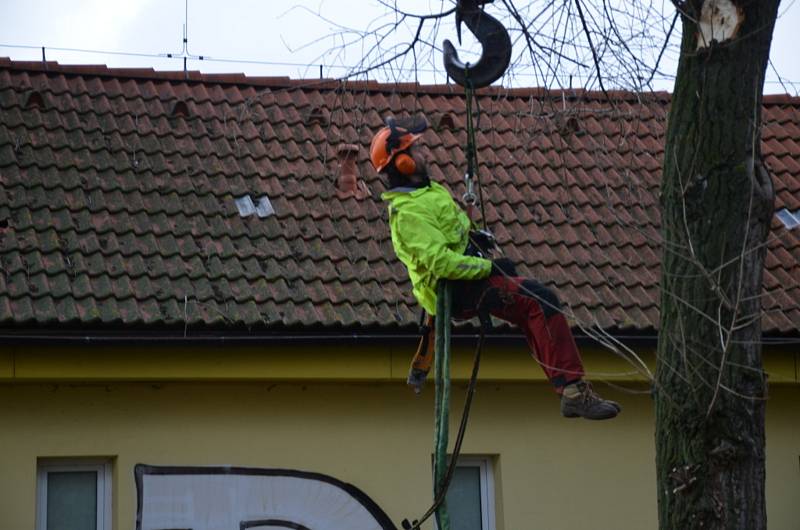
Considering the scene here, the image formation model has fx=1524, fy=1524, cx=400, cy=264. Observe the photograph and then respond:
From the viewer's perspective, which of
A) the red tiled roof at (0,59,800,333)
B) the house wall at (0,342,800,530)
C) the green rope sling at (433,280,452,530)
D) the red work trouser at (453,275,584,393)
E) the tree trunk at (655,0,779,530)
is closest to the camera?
the tree trunk at (655,0,779,530)

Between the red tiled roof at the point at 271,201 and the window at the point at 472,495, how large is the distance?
1220 millimetres

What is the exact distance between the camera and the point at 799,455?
427 inches

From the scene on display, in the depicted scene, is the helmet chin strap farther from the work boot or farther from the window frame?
the window frame

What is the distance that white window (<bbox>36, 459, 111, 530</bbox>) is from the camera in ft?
31.8

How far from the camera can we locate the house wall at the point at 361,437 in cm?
963

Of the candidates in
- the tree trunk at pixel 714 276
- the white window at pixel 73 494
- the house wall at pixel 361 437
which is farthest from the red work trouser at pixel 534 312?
the white window at pixel 73 494

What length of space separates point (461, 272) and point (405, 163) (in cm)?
58

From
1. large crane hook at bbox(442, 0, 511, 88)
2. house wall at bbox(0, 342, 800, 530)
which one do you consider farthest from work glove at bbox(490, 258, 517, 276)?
house wall at bbox(0, 342, 800, 530)

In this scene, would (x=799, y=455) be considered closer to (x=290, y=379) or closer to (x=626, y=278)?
(x=626, y=278)

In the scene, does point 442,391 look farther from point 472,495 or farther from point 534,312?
point 472,495

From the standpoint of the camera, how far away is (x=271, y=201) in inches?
442

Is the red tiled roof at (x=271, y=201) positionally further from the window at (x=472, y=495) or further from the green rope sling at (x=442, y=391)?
the green rope sling at (x=442, y=391)

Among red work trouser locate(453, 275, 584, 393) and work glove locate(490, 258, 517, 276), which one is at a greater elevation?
work glove locate(490, 258, 517, 276)

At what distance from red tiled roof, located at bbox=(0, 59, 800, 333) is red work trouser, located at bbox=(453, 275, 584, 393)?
1.49 meters
